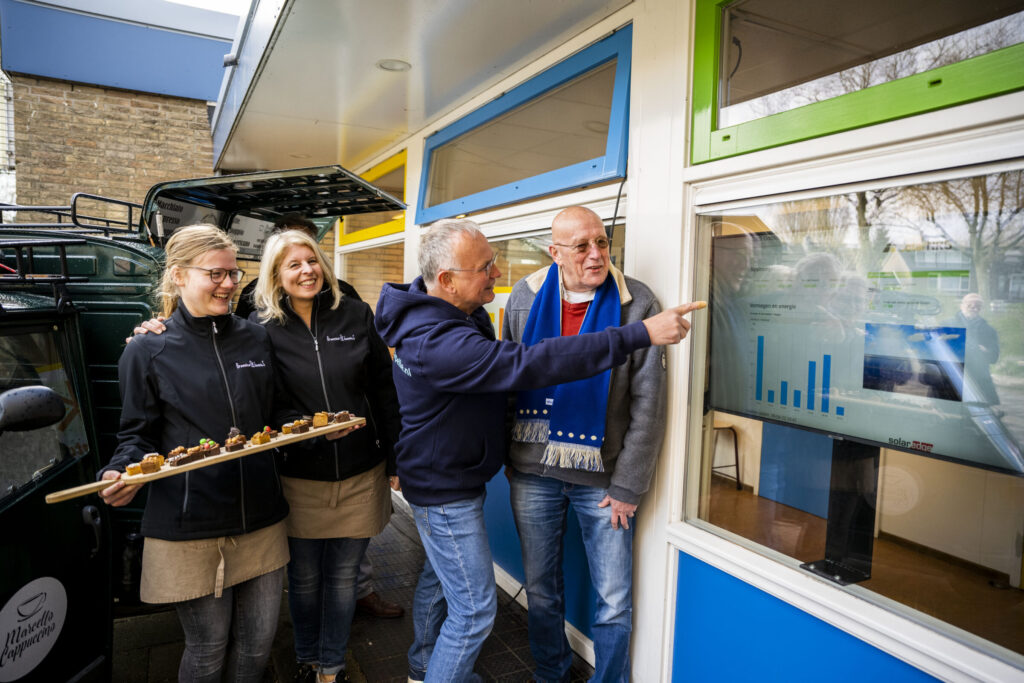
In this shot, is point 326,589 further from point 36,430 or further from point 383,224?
point 383,224

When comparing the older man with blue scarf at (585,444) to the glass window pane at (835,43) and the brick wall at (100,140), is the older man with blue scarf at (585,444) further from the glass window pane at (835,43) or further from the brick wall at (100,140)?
the brick wall at (100,140)

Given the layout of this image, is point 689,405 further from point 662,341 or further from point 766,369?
point 662,341

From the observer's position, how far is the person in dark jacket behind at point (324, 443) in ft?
8.50

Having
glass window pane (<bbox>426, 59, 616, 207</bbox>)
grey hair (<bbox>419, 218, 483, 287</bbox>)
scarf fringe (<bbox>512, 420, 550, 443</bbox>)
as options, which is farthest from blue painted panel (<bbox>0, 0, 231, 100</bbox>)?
scarf fringe (<bbox>512, 420, 550, 443</bbox>)

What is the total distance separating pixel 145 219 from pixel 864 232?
389cm

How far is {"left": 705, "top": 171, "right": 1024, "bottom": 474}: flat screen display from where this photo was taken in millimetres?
1725

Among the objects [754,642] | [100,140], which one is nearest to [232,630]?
[754,642]

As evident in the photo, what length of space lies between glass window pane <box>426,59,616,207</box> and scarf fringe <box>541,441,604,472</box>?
A: 63.0 inches

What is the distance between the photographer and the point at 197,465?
194 cm

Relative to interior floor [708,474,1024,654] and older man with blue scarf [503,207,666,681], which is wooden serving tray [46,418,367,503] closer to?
older man with blue scarf [503,207,666,681]

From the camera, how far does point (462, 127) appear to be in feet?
14.5

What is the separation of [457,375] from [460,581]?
809 millimetres

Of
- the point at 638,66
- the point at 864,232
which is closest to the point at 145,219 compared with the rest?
the point at 638,66

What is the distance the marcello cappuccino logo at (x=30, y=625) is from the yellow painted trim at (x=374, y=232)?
3861 millimetres
